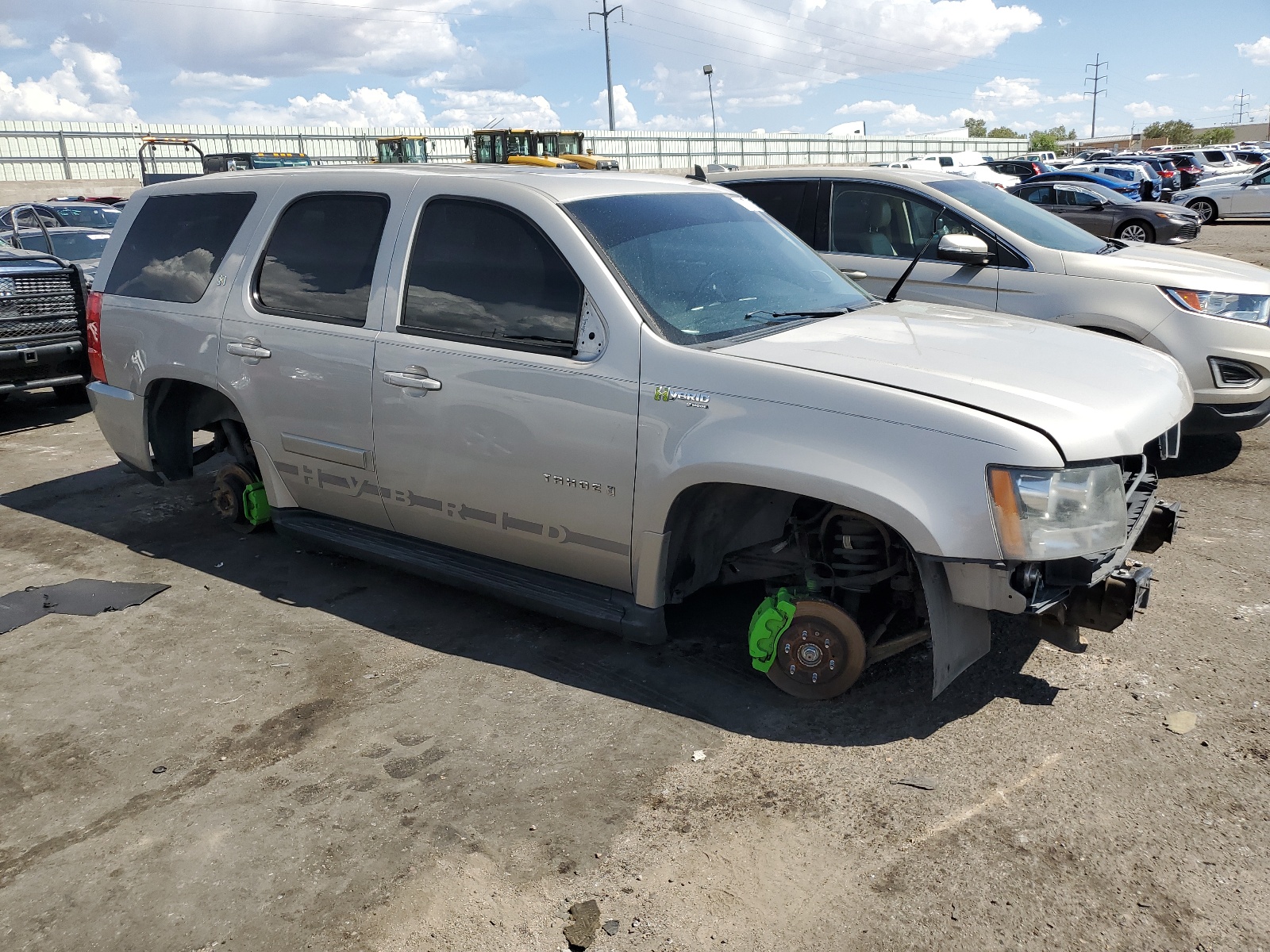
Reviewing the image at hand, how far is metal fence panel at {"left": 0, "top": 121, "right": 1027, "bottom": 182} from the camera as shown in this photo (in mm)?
37469

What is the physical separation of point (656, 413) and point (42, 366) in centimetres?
717

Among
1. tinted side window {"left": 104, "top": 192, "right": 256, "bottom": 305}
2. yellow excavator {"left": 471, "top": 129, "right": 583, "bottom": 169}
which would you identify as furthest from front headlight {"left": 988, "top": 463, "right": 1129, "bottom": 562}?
yellow excavator {"left": 471, "top": 129, "right": 583, "bottom": 169}

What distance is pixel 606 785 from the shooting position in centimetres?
320

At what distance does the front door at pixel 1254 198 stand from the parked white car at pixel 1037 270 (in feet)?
82.1

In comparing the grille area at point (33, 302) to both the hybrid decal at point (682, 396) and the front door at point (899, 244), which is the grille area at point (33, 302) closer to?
the front door at point (899, 244)

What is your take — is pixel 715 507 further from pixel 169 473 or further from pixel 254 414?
pixel 169 473

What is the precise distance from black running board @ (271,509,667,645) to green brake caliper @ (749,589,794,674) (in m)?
0.35

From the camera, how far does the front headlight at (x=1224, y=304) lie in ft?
19.7

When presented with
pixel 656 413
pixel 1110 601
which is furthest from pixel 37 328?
pixel 1110 601

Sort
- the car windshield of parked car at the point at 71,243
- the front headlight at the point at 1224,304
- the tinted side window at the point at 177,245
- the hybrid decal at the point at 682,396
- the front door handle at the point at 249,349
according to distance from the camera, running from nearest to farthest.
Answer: the hybrid decal at the point at 682,396 → the front door handle at the point at 249,349 → the tinted side window at the point at 177,245 → the front headlight at the point at 1224,304 → the car windshield of parked car at the point at 71,243

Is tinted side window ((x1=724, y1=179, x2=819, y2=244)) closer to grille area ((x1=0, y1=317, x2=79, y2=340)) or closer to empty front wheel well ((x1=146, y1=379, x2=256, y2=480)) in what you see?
empty front wheel well ((x1=146, y1=379, x2=256, y2=480))

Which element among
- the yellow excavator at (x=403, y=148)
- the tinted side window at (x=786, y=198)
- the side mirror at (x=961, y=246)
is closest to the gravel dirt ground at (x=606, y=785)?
the side mirror at (x=961, y=246)

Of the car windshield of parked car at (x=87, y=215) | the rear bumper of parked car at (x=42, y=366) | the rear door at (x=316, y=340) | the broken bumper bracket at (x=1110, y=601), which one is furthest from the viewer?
the car windshield of parked car at (x=87, y=215)

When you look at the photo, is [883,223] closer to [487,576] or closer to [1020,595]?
[487,576]
